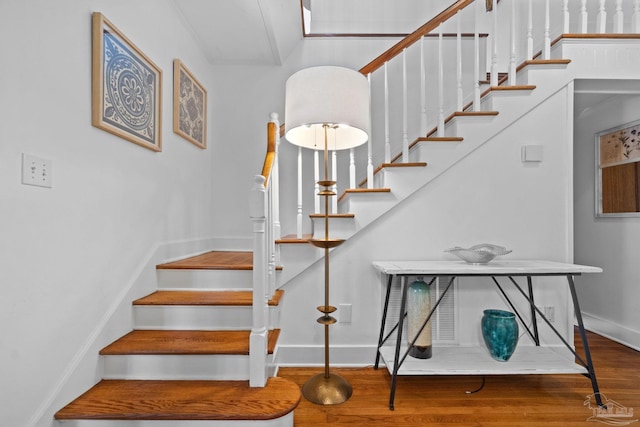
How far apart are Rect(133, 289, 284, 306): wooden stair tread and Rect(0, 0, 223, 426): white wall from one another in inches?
4.3

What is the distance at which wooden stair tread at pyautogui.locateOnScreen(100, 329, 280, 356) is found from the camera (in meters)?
1.58

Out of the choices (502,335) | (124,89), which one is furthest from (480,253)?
(124,89)

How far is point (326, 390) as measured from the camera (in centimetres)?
175

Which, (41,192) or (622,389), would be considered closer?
(41,192)

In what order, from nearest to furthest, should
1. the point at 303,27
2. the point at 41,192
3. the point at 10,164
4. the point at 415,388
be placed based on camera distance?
the point at 10,164, the point at 41,192, the point at 415,388, the point at 303,27

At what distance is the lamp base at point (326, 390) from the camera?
173 cm

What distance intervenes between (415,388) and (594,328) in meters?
2.10

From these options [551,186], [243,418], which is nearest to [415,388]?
[243,418]

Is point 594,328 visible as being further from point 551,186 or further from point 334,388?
point 334,388

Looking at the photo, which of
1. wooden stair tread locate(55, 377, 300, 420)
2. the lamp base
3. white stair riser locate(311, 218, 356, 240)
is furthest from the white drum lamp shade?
the lamp base

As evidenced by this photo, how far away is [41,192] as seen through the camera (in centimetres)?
126

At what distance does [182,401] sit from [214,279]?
0.80 metres

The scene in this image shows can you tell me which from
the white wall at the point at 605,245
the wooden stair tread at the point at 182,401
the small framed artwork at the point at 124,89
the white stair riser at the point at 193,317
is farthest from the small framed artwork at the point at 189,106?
the white wall at the point at 605,245

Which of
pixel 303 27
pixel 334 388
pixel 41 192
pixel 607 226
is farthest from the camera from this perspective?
pixel 303 27
